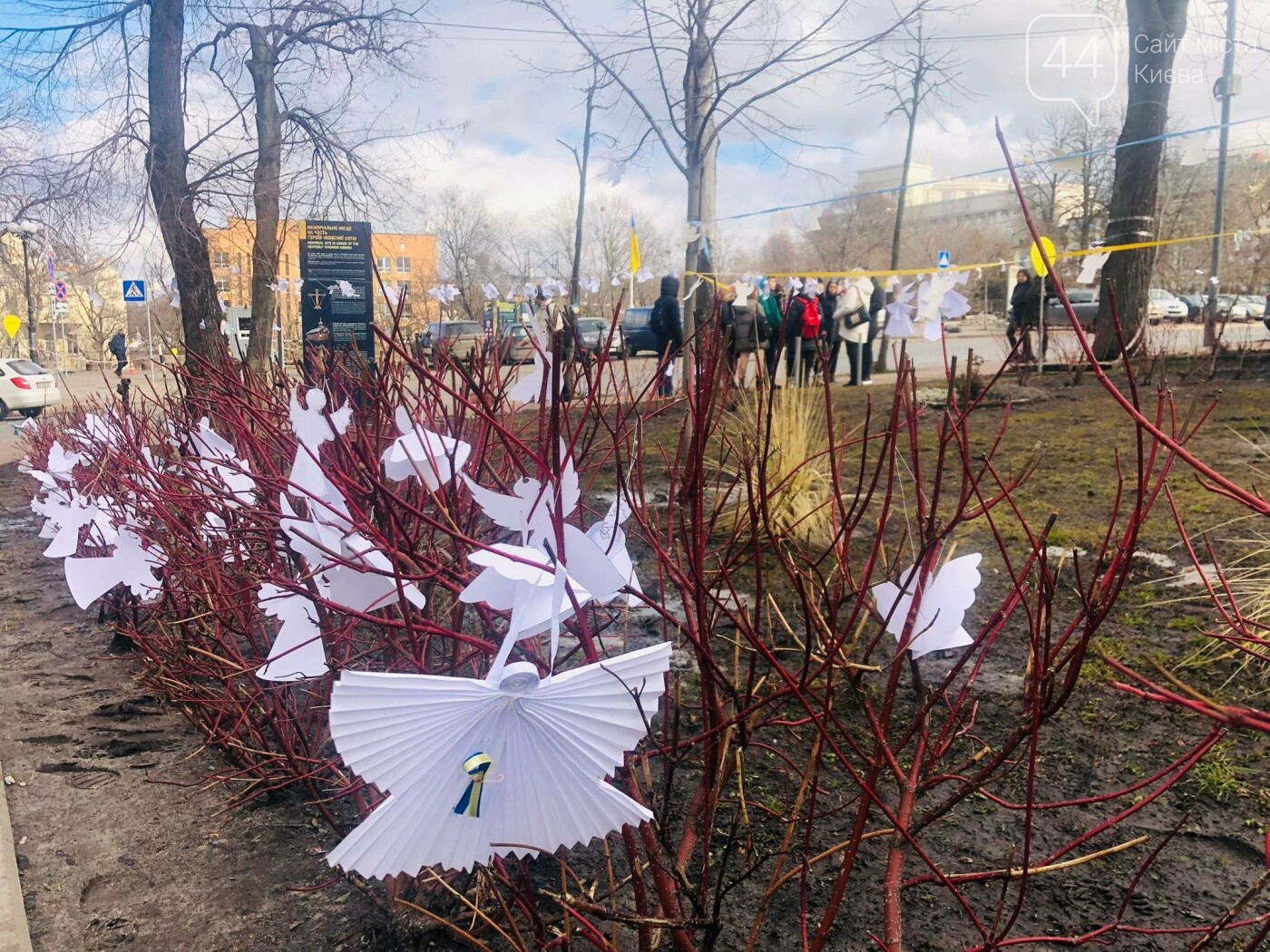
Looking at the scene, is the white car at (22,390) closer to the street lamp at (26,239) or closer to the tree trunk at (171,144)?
the street lamp at (26,239)

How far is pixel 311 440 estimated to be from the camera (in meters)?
1.60

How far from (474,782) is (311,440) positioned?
0.78 m

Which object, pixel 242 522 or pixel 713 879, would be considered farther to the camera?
pixel 242 522

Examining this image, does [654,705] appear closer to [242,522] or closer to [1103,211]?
[242,522]

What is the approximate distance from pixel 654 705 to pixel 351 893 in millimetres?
1409

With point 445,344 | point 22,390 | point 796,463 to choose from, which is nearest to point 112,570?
point 445,344

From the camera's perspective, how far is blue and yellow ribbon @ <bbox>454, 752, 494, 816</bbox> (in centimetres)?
100

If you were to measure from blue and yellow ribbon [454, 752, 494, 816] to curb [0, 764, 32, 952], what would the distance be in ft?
4.94

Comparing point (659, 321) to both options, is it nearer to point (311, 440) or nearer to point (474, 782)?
point (311, 440)

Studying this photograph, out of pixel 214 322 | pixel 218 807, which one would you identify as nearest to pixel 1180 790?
pixel 218 807

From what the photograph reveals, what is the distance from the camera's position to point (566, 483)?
4.09ft

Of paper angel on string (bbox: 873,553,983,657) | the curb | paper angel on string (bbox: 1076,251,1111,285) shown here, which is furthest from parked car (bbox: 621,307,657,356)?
paper angel on string (bbox: 873,553,983,657)

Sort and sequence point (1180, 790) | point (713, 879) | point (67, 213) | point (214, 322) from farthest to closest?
point (67, 213) → point (214, 322) → point (1180, 790) → point (713, 879)

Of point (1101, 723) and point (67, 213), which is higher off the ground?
point (67, 213)
